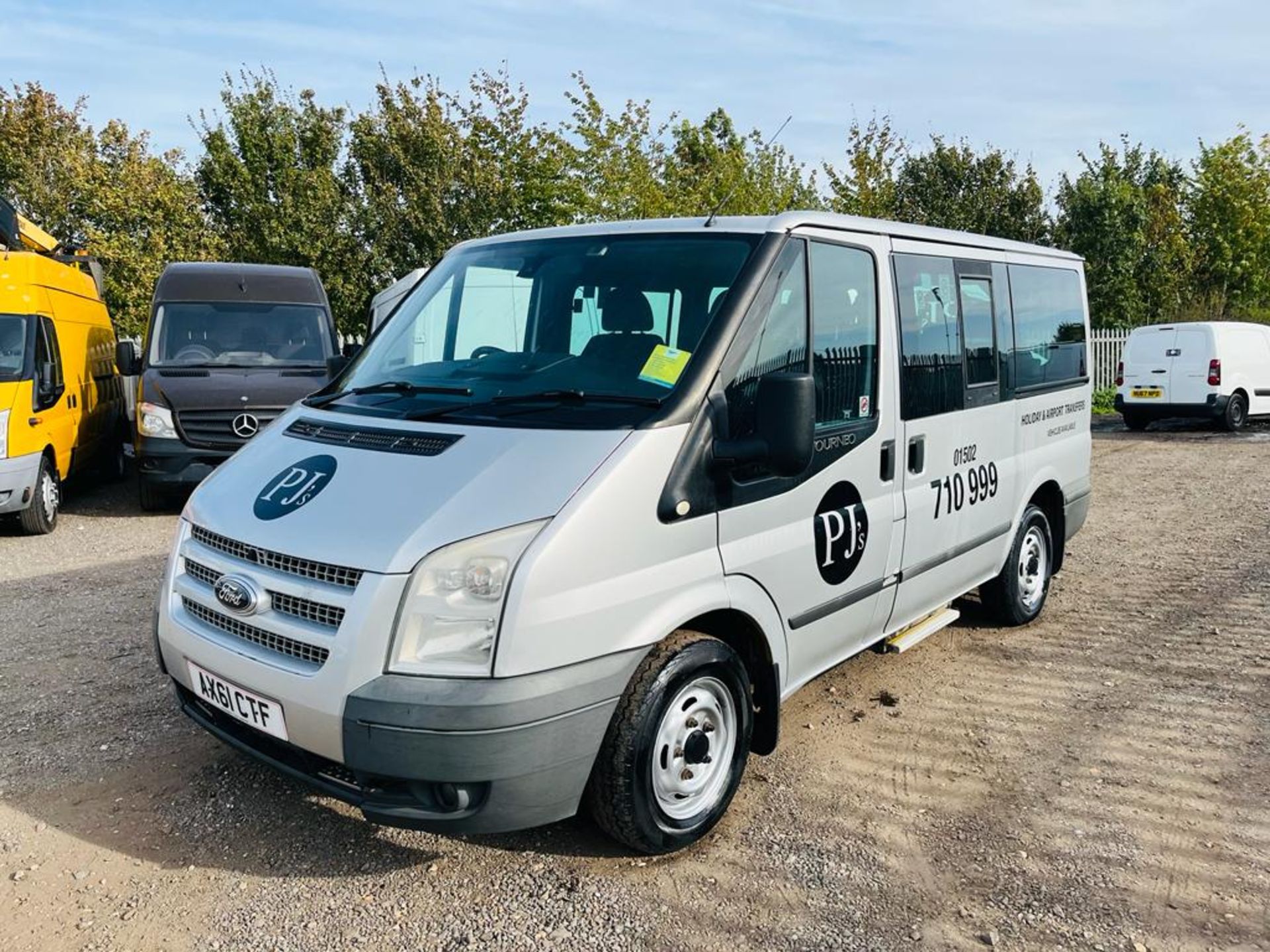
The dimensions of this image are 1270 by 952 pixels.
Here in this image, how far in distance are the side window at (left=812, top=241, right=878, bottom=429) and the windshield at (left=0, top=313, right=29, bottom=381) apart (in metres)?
7.79

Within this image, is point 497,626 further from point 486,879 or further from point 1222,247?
point 1222,247

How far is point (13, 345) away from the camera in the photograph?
8812mm

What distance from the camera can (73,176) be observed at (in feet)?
73.1

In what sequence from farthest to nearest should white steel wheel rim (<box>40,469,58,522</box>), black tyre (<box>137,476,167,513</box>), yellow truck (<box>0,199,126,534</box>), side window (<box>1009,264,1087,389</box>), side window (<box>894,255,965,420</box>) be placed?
black tyre (<box>137,476,167,513</box>)
white steel wheel rim (<box>40,469,58,522</box>)
yellow truck (<box>0,199,126,534</box>)
side window (<box>1009,264,1087,389</box>)
side window (<box>894,255,965,420</box>)

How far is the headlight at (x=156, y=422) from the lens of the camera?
30.0ft

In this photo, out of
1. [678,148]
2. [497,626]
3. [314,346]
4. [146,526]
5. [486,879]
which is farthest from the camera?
[678,148]

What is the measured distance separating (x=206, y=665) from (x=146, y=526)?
6.80 m

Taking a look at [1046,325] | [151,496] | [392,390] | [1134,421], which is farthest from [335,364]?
[1134,421]

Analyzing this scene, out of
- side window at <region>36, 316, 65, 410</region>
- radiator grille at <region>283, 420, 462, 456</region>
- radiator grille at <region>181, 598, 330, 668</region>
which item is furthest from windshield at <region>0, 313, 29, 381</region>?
radiator grille at <region>181, 598, 330, 668</region>

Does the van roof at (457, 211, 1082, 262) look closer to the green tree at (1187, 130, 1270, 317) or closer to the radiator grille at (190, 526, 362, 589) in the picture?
the radiator grille at (190, 526, 362, 589)

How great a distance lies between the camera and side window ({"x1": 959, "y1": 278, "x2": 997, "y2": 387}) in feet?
15.6

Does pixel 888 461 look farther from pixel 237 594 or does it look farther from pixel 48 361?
pixel 48 361

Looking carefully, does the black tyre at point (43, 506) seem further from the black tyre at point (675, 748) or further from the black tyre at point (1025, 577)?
the black tyre at point (1025, 577)

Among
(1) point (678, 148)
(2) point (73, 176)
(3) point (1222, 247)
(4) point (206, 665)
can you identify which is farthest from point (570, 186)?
(3) point (1222, 247)
